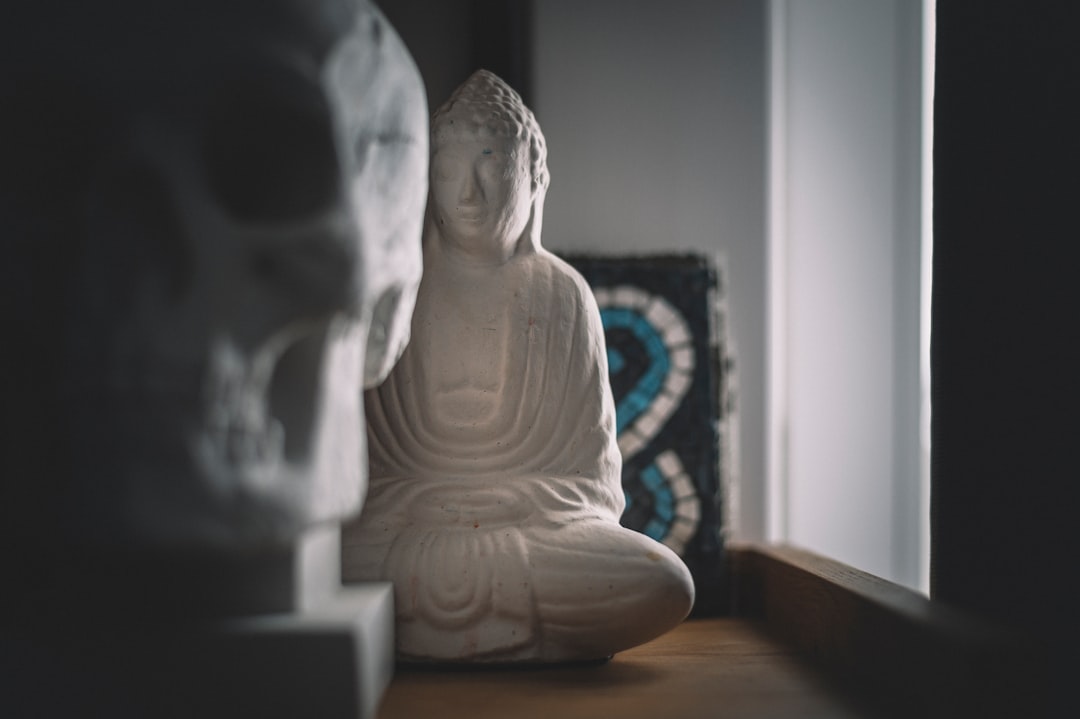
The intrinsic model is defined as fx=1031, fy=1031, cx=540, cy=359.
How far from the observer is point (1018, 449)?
171 centimetres

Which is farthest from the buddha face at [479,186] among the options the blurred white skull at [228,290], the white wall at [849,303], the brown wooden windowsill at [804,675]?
the white wall at [849,303]

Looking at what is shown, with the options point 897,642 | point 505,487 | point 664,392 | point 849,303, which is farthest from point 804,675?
point 849,303

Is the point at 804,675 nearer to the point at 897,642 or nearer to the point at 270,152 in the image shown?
the point at 897,642

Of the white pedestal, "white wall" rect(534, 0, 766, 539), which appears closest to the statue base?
the white pedestal

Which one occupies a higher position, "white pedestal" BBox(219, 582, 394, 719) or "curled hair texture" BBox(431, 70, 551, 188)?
"curled hair texture" BBox(431, 70, 551, 188)

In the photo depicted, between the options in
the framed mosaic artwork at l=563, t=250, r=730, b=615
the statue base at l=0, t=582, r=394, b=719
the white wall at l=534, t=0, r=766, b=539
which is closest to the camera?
the statue base at l=0, t=582, r=394, b=719

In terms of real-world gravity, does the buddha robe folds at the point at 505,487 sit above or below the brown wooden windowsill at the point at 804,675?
above

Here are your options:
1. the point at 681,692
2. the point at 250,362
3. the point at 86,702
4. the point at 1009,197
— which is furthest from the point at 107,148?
the point at 1009,197

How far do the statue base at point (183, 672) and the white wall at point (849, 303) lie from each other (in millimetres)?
1899

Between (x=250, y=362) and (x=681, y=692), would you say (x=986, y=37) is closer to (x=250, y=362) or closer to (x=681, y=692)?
(x=681, y=692)

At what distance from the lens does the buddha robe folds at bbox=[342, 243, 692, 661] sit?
174 centimetres

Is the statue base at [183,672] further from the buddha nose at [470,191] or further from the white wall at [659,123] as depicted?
the white wall at [659,123]

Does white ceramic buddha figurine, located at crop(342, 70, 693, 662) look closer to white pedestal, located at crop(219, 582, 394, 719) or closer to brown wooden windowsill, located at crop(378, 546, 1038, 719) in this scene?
brown wooden windowsill, located at crop(378, 546, 1038, 719)

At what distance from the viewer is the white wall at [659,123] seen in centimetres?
276
